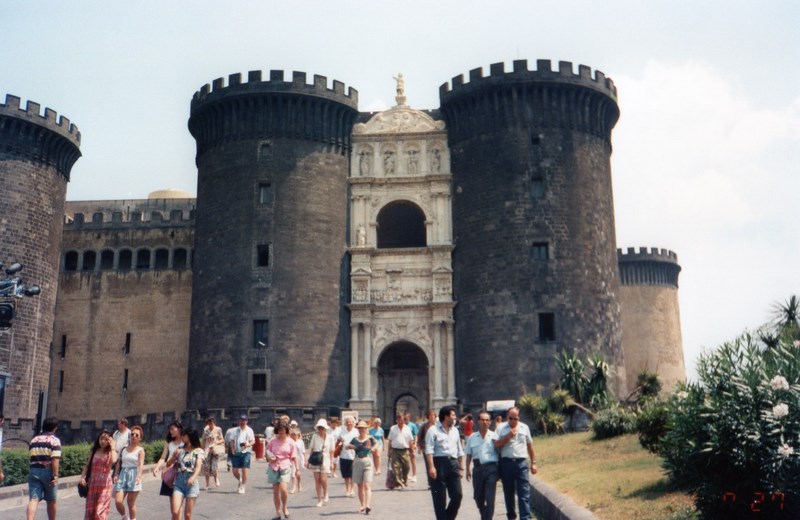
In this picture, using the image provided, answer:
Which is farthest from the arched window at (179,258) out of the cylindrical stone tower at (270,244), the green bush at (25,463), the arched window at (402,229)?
the green bush at (25,463)

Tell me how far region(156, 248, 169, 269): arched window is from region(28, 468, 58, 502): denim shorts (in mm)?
34259

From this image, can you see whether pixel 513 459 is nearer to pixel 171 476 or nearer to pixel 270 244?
pixel 171 476

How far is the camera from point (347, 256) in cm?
4247

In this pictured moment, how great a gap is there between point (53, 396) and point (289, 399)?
14751 mm

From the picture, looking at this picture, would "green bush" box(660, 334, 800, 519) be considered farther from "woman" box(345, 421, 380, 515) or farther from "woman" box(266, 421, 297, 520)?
"woman" box(266, 421, 297, 520)

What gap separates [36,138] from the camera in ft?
139

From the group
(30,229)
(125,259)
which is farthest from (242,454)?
(125,259)

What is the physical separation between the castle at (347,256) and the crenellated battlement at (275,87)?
104mm

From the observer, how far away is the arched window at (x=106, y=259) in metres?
Result: 47.2

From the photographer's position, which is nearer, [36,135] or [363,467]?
[363,467]

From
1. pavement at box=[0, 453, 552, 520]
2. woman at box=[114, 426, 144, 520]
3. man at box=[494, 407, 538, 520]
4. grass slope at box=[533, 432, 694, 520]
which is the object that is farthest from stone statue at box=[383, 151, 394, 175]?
woman at box=[114, 426, 144, 520]

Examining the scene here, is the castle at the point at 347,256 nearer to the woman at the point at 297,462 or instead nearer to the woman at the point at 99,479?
the woman at the point at 297,462

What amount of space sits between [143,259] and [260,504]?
3180 cm

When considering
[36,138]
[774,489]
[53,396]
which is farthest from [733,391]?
[53,396]
